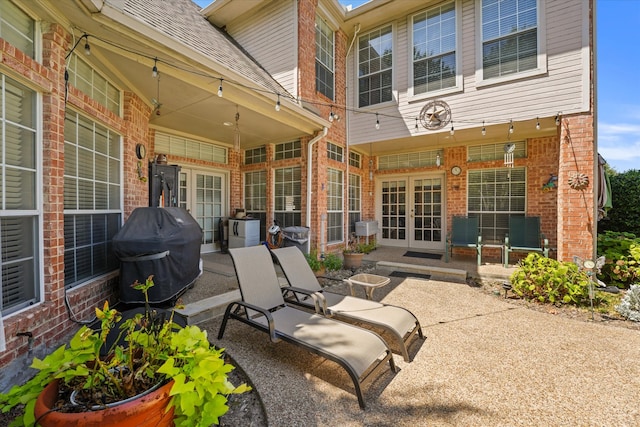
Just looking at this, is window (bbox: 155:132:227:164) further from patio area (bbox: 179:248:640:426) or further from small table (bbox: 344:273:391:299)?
small table (bbox: 344:273:391:299)

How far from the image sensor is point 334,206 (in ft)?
23.6

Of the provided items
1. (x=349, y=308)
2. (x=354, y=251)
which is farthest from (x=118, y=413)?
(x=354, y=251)

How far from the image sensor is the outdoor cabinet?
4879 mm

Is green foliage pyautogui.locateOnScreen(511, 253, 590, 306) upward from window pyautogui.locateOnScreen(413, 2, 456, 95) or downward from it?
downward

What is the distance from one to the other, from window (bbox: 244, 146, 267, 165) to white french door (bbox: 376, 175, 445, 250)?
3.64 metres

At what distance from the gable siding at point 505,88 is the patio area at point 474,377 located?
398 cm

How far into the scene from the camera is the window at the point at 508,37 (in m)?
5.38

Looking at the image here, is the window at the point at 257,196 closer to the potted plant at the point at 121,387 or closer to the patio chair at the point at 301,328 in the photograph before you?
the patio chair at the point at 301,328

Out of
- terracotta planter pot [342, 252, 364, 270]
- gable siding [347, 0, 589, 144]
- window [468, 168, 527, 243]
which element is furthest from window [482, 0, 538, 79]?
terracotta planter pot [342, 252, 364, 270]

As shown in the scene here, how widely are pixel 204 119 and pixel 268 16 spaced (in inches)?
134

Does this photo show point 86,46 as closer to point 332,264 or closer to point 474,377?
point 474,377

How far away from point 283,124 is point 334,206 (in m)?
2.51

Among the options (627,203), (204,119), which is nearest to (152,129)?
(204,119)

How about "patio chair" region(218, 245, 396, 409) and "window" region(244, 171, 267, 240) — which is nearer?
"patio chair" region(218, 245, 396, 409)
